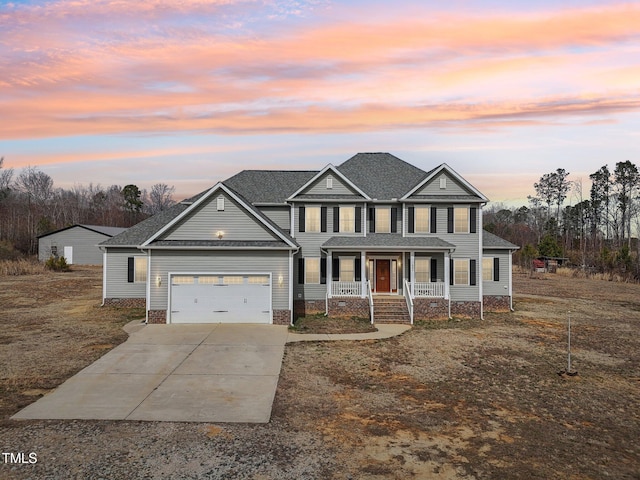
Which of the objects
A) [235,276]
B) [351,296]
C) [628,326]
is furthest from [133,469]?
A: [628,326]

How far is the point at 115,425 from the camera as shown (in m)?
9.59

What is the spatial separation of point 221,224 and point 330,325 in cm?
718

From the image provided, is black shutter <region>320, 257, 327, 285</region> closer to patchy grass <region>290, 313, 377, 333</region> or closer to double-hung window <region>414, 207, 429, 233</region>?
patchy grass <region>290, 313, 377, 333</region>

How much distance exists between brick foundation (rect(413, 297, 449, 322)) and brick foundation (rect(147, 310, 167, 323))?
12.4 m

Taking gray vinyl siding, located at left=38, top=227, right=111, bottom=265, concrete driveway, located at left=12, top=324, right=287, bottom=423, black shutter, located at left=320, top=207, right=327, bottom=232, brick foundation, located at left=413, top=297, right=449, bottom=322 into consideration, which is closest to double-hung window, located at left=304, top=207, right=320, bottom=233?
black shutter, located at left=320, top=207, right=327, bottom=232

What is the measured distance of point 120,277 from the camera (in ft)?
82.1

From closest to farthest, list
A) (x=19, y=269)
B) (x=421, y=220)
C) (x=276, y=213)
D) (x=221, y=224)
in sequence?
(x=221, y=224) < (x=421, y=220) < (x=276, y=213) < (x=19, y=269)

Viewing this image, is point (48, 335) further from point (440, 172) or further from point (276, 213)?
point (440, 172)

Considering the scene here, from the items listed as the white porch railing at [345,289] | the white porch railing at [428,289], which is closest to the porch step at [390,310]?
the white porch railing at [428,289]

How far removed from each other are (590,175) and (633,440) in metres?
75.2

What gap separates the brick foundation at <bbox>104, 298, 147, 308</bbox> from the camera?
2472cm

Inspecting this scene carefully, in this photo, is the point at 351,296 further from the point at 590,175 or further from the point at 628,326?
the point at 590,175

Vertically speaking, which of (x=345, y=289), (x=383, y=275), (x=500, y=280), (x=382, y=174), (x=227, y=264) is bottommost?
(x=345, y=289)

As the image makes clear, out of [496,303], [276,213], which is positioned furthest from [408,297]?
[276,213]
